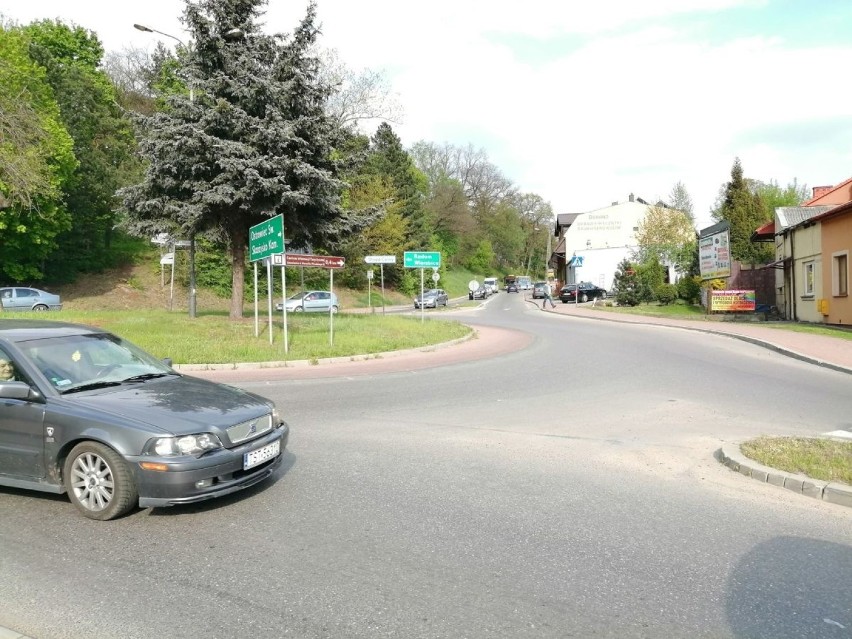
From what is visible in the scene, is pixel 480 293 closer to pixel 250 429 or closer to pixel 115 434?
pixel 250 429

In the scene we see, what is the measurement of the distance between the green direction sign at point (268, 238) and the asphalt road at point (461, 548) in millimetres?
7217

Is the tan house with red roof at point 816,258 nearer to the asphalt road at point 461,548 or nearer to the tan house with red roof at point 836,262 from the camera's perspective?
the tan house with red roof at point 836,262

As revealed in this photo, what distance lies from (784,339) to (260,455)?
18.2 m

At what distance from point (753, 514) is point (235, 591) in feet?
12.9

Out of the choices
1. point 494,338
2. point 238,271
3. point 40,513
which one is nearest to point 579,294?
point 494,338

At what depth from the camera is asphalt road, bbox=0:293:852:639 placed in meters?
3.31

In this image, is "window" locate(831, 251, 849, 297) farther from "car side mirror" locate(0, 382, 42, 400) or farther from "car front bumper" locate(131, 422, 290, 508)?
"car side mirror" locate(0, 382, 42, 400)

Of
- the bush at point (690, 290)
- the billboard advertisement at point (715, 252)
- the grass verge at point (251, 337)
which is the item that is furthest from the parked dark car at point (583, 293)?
the grass verge at point (251, 337)

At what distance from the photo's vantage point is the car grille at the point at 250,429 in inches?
189

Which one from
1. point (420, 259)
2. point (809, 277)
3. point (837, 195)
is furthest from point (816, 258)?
point (420, 259)

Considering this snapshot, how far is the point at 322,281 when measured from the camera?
161ft

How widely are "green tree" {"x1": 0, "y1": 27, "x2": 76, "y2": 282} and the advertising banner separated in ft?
90.8

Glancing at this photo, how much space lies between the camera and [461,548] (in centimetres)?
419

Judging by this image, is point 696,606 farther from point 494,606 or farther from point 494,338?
point 494,338
